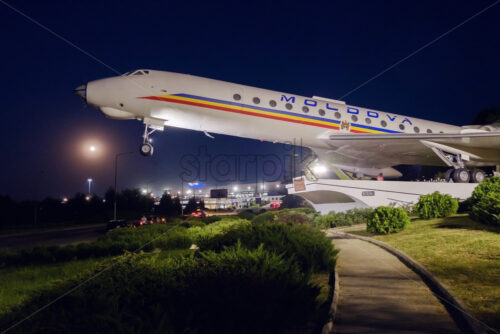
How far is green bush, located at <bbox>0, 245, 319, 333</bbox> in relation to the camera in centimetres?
391

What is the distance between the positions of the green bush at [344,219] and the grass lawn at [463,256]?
261 inches

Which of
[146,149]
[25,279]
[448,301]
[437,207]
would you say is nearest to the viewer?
[448,301]

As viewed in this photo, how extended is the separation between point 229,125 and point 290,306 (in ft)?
41.0

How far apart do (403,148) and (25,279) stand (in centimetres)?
2001

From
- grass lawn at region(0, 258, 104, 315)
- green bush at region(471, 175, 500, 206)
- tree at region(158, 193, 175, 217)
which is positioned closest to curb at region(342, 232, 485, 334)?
green bush at region(471, 175, 500, 206)

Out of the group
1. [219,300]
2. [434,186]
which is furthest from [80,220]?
[219,300]

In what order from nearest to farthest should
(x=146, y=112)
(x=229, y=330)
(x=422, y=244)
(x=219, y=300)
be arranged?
1. (x=229, y=330)
2. (x=219, y=300)
3. (x=422, y=244)
4. (x=146, y=112)

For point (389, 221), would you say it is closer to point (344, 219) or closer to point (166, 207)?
point (344, 219)

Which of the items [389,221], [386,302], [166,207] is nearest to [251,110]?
[389,221]

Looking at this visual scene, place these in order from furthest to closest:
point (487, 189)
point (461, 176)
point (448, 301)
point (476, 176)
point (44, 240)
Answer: point (44, 240) < point (476, 176) < point (461, 176) < point (487, 189) < point (448, 301)

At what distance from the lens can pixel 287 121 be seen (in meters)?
17.0

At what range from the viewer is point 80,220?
1961 inches

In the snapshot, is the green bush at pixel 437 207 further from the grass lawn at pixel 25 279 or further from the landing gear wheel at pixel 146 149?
the grass lawn at pixel 25 279

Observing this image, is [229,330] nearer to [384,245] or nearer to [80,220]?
[384,245]
